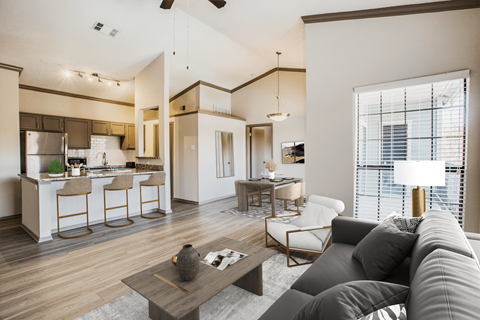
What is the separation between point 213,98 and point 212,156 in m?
1.92

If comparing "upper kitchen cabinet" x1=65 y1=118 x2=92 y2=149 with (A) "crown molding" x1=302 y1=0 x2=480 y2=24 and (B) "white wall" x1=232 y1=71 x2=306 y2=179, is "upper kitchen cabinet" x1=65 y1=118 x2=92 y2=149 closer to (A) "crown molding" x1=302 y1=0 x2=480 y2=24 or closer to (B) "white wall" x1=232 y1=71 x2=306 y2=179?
(B) "white wall" x1=232 y1=71 x2=306 y2=179

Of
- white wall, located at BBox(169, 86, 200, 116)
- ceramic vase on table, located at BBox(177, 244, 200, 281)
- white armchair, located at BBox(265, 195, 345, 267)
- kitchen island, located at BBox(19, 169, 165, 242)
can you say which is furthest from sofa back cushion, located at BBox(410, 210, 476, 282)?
white wall, located at BBox(169, 86, 200, 116)

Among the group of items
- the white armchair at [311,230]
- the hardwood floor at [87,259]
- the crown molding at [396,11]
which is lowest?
the hardwood floor at [87,259]

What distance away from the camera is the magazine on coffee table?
2.05m

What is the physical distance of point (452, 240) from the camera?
1.29 meters

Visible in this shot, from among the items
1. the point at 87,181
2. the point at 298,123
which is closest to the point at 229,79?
the point at 298,123

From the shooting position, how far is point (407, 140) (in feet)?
10.2

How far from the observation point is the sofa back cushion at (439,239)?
3.98 feet

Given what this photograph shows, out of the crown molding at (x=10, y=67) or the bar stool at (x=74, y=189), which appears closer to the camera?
the bar stool at (x=74, y=189)

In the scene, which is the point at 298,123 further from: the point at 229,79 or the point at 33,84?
the point at 33,84

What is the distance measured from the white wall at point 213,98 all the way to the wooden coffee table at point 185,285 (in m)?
5.59

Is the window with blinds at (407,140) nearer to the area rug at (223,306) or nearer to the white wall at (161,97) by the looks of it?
the area rug at (223,306)

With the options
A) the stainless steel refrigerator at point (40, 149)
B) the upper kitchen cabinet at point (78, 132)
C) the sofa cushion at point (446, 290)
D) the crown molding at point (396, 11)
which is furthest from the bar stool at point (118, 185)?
the sofa cushion at point (446, 290)

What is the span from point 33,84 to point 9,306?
5.78m
